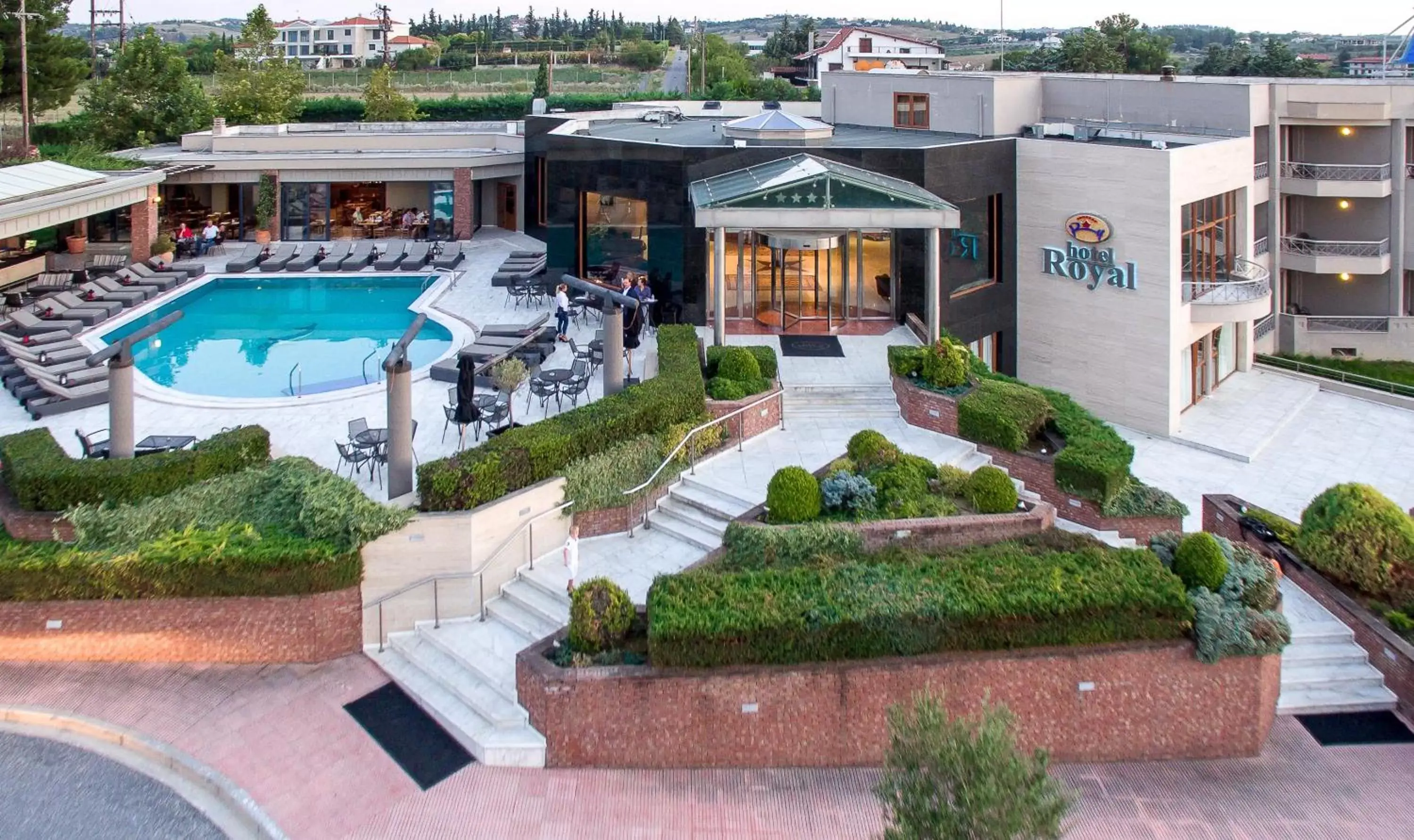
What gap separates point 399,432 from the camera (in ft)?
47.1

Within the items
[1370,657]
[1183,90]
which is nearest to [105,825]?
[1370,657]

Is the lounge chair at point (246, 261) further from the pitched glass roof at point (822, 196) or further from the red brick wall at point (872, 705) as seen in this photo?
the red brick wall at point (872, 705)

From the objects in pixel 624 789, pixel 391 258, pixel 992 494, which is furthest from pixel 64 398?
pixel 992 494

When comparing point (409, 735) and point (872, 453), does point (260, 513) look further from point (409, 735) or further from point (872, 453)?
point (872, 453)

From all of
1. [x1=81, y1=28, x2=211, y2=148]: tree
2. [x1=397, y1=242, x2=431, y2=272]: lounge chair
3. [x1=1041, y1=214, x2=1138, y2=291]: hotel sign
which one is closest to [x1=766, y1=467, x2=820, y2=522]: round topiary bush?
[x1=1041, y1=214, x2=1138, y2=291]: hotel sign

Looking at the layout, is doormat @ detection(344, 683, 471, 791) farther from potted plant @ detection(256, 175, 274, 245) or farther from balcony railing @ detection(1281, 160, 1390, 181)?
balcony railing @ detection(1281, 160, 1390, 181)

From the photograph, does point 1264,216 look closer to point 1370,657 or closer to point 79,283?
point 1370,657

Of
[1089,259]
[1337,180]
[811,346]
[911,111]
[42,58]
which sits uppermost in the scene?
[42,58]

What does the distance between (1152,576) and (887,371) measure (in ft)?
29.4

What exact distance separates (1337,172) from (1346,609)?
24.2 m

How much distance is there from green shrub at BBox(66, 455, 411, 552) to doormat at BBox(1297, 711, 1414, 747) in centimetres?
1067

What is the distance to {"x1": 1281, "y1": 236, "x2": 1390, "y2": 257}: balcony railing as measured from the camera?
3372cm

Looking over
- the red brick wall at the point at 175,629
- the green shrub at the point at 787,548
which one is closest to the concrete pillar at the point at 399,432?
the red brick wall at the point at 175,629

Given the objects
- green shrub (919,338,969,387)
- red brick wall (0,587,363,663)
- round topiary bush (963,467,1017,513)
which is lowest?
red brick wall (0,587,363,663)
